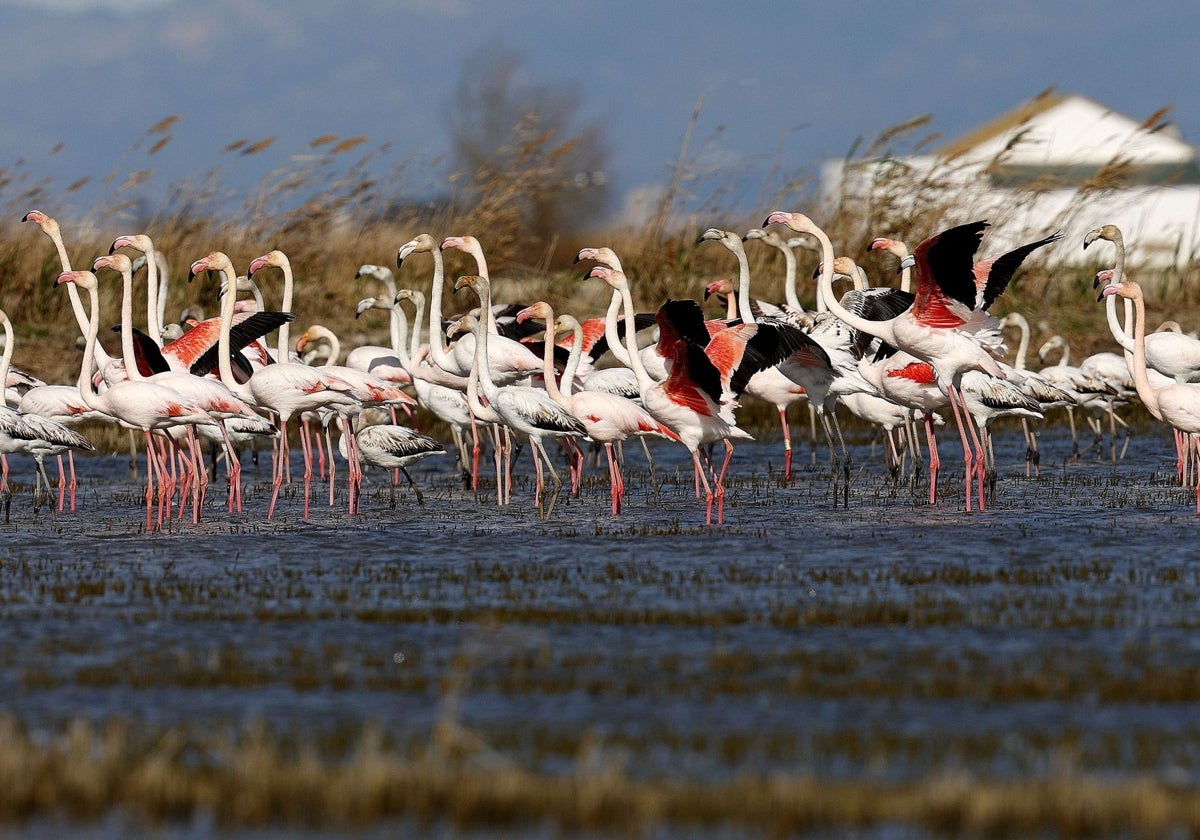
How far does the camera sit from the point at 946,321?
1195 centimetres

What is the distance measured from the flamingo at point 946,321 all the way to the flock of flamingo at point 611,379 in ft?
0.04

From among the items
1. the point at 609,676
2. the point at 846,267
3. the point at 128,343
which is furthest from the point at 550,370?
the point at 609,676

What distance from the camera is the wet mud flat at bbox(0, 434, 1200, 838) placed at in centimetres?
446

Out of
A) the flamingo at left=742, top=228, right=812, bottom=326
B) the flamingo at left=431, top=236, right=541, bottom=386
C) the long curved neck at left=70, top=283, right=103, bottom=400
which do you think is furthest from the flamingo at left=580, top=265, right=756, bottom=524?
the long curved neck at left=70, top=283, right=103, bottom=400

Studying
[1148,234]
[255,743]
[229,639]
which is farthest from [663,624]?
[1148,234]

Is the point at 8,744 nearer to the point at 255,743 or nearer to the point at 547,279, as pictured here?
the point at 255,743

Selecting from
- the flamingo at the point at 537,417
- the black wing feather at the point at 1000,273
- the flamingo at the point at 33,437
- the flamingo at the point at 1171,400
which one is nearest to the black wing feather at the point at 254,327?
the flamingo at the point at 33,437

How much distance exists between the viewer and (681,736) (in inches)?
208

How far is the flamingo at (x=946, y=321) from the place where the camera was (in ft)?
36.6

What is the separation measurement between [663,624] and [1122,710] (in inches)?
87.2

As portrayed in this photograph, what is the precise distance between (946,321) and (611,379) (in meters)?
3.72

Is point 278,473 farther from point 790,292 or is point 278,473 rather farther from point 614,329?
point 790,292

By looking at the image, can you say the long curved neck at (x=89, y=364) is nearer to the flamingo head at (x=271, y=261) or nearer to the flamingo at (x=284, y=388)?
the flamingo at (x=284, y=388)

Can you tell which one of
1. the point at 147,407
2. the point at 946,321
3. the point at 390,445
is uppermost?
the point at 946,321
